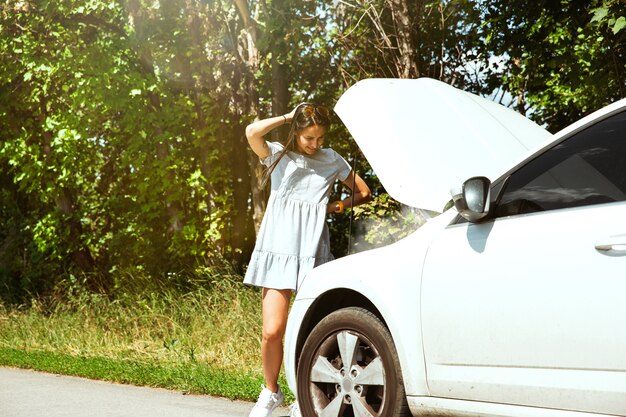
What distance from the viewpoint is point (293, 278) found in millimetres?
6531

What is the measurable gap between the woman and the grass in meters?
1.77

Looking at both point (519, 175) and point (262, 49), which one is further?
point (262, 49)

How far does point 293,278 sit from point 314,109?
1.09m

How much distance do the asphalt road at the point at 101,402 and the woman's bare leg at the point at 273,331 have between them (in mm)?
895

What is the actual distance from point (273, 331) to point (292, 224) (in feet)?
2.29

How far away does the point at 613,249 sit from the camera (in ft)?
12.6

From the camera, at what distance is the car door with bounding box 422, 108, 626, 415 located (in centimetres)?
388

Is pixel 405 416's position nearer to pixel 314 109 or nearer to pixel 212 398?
pixel 314 109

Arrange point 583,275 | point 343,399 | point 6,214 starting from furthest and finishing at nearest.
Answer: point 6,214 → point 343,399 → point 583,275

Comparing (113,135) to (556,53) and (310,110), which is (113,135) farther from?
(310,110)

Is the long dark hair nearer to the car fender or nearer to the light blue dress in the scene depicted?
the light blue dress

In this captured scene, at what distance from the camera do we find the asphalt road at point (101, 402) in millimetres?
7547

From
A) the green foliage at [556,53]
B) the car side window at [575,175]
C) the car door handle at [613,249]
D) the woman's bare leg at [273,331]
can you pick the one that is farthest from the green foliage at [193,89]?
the car door handle at [613,249]

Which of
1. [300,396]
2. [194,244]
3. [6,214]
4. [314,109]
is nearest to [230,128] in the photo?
[194,244]
